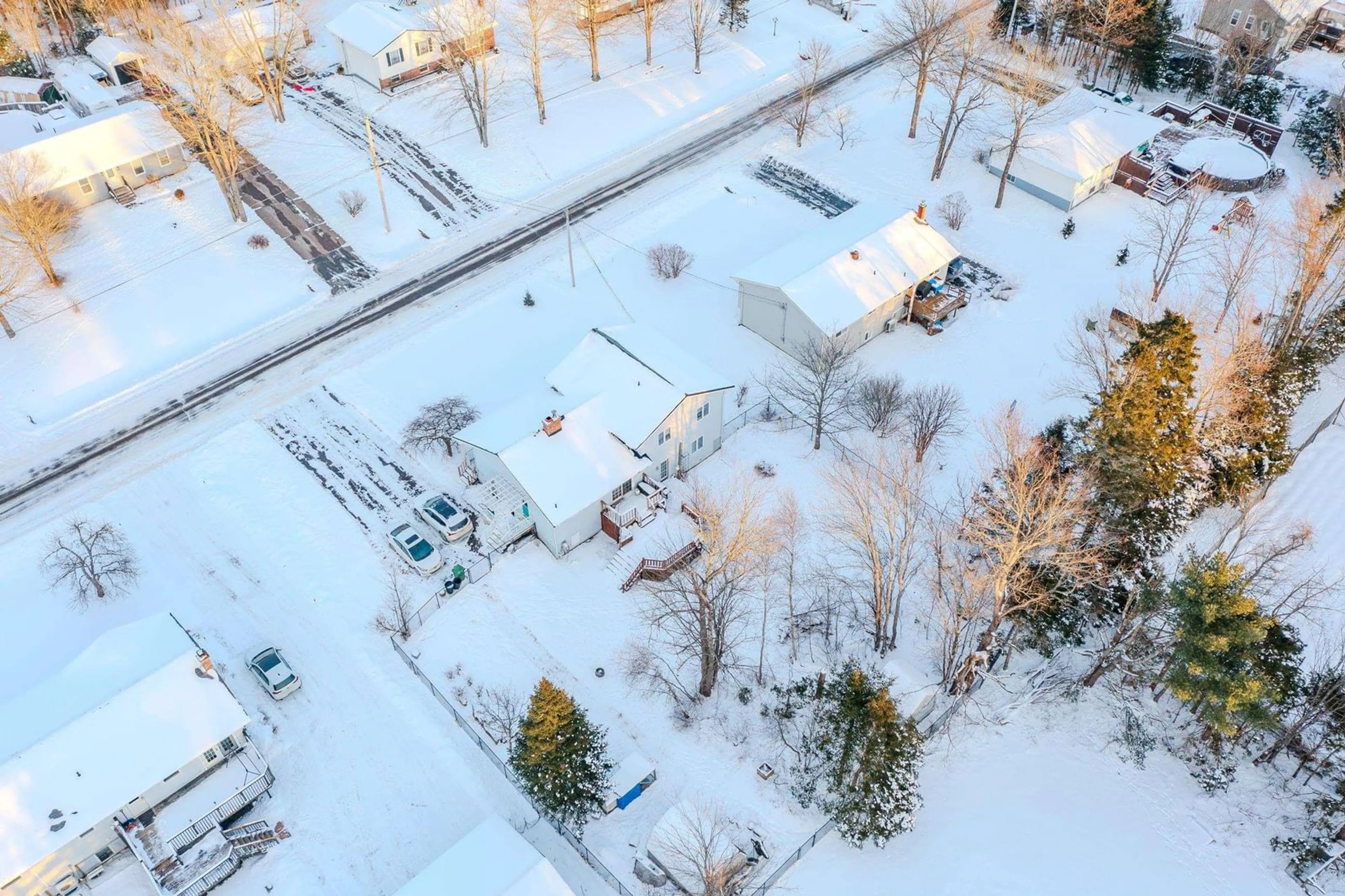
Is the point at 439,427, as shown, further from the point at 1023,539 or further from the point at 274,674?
the point at 1023,539

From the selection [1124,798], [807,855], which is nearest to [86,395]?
[807,855]

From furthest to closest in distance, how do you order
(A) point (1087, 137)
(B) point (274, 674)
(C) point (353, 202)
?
1. (A) point (1087, 137)
2. (C) point (353, 202)
3. (B) point (274, 674)

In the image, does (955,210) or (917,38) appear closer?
(955,210)

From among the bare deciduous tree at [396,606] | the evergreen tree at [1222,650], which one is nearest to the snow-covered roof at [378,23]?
the bare deciduous tree at [396,606]

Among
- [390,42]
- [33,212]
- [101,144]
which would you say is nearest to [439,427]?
[33,212]

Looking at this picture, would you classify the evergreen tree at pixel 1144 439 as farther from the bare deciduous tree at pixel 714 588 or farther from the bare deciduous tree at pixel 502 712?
the bare deciduous tree at pixel 502 712

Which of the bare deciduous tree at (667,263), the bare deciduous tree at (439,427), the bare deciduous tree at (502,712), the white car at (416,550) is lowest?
the bare deciduous tree at (502,712)
